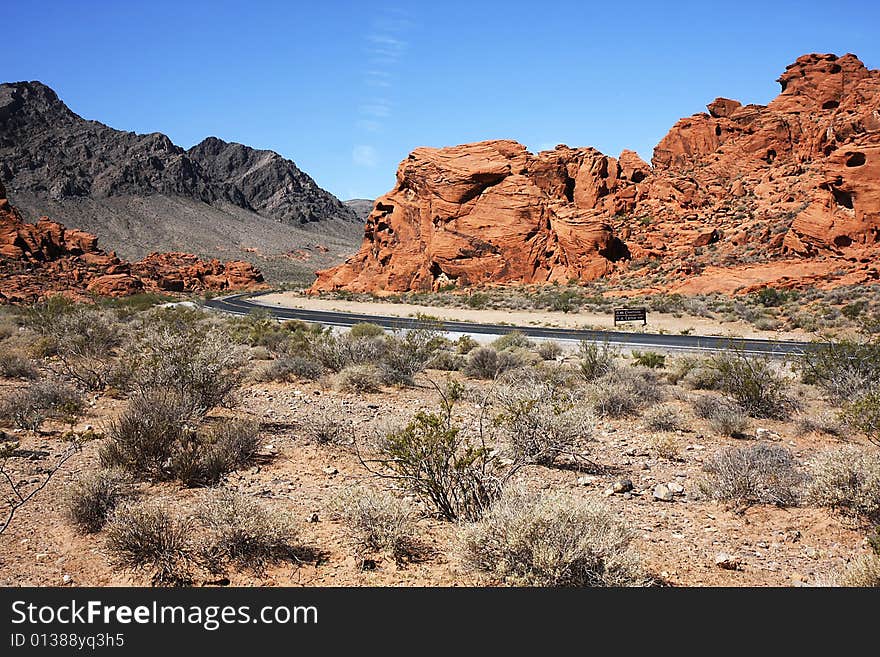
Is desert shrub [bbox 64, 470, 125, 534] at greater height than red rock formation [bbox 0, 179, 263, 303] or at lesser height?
lesser

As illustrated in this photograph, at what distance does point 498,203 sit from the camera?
55188 millimetres

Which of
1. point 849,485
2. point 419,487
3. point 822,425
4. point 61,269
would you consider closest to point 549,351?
point 822,425

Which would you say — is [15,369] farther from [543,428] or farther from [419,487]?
[543,428]

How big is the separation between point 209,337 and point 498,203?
46917 millimetres

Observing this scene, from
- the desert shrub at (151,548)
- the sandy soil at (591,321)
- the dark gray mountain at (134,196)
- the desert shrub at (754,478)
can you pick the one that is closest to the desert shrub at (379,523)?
the desert shrub at (151,548)

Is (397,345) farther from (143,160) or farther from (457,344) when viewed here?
(143,160)

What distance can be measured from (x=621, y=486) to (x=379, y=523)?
3.14 metres

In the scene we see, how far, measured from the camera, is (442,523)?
576 cm

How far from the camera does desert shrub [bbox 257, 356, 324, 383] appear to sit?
13453 mm

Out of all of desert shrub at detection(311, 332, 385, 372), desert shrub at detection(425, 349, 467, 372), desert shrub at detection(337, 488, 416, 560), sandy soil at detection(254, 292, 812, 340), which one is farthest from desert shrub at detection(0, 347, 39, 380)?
sandy soil at detection(254, 292, 812, 340)

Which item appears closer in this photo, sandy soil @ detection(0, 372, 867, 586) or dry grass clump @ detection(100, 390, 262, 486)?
sandy soil @ detection(0, 372, 867, 586)

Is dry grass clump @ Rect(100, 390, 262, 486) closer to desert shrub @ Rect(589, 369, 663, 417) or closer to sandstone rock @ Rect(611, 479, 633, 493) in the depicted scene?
sandstone rock @ Rect(611, 479, 633, 493)

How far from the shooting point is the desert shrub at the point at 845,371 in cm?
1077

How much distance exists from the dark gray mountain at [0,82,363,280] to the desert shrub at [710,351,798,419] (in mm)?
102925
